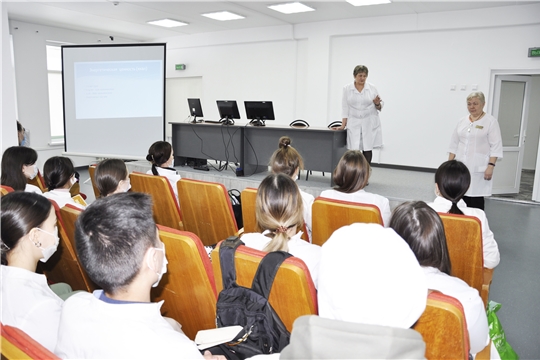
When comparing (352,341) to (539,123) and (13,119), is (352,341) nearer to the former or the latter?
(13,119)

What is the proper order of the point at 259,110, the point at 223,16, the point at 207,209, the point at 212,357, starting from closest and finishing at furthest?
the point at 212,357, the point at 207,209, the point at 259,110, the point at 223,16

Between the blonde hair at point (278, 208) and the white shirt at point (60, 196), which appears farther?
the white shirt at point (60, 196)

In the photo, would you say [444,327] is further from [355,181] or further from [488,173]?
[488,173]

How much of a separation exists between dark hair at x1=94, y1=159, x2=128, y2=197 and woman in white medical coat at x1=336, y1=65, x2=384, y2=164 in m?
3.55

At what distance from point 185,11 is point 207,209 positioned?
5.60m

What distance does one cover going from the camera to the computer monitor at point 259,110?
5992 millimetres

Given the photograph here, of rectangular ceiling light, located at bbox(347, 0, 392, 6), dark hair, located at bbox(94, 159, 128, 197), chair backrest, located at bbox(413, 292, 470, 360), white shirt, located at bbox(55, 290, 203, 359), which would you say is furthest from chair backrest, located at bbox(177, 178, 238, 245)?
rectangular ceiling light, located at bbox(347, 0, 392, 6)

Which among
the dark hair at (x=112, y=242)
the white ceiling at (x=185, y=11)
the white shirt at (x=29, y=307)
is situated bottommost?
the white shirt at (x=29, y=307)

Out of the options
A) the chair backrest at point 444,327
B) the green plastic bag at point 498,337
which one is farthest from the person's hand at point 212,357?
the green plastic bag at point 498,337

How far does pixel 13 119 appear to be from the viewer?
12.6 ft

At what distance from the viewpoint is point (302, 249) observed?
1640mm

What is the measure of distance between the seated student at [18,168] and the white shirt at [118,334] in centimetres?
205

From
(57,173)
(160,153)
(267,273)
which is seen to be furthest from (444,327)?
(160,153)

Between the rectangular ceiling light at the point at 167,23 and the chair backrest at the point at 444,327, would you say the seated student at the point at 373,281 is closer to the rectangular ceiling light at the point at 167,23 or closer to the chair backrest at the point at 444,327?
the chair backrest at the point at 444,327
